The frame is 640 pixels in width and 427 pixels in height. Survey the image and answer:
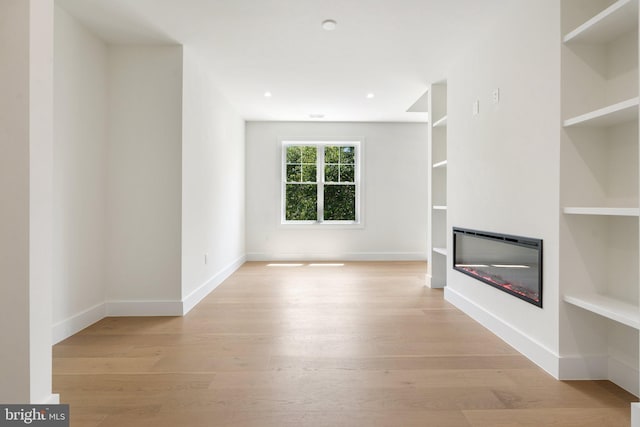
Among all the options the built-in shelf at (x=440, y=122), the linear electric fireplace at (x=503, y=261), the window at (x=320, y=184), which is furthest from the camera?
the window at (x=320, y=184)

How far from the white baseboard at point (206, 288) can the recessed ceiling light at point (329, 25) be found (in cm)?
280

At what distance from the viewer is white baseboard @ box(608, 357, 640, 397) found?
5.86ft

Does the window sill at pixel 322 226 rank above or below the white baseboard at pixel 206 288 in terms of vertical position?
above

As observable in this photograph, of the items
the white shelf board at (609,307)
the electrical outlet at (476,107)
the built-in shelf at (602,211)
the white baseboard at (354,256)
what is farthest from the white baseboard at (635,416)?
the white baseboard at (354,256)

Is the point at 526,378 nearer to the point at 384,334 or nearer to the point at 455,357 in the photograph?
the point at 455,357

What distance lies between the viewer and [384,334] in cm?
266

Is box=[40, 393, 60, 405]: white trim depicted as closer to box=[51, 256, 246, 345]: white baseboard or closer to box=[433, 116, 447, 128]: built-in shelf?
box=[51, 256, 246, 345]: white baseboard

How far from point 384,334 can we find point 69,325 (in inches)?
99.3

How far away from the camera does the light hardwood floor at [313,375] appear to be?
5.30 feet

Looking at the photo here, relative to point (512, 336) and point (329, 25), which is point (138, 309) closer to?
point (329, 25)

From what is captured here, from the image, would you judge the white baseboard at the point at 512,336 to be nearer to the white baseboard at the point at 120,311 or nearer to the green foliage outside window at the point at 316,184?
the white baseboard at the point at 120,311

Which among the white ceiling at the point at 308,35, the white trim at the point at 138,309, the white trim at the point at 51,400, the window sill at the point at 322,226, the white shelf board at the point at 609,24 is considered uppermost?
the white ceiling at the point at 308,35

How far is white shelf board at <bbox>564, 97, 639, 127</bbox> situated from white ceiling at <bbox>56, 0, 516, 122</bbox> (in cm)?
115

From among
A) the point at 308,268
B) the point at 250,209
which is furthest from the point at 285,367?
the point at 250,209
